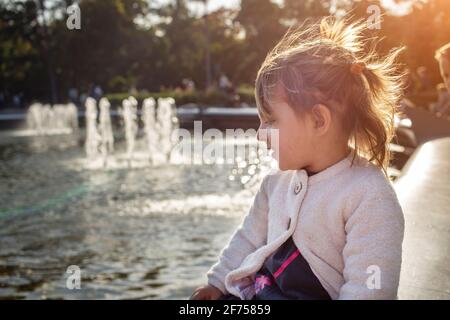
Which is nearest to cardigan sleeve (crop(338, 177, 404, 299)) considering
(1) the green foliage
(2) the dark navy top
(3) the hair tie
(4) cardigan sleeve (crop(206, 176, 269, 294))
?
(2) the dark navy top

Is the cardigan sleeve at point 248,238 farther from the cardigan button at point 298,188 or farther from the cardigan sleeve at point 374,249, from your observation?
the cardigan sleeve at point 374,249

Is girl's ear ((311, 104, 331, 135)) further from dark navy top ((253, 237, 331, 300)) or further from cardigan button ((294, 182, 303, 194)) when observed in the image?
dark navy top ((253, 237, 331, 300))

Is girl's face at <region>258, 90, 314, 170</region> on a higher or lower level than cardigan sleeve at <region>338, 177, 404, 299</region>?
higher

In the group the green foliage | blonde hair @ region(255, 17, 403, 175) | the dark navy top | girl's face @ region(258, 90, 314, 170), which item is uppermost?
the green foliage

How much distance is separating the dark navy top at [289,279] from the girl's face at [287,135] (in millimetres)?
222

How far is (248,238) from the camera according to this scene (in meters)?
2.29

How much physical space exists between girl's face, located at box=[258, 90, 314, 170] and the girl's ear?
0.02m

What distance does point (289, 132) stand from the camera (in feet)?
6.47

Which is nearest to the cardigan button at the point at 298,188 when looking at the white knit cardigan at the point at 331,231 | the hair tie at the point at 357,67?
the white knit cardigan at the point at 331,231

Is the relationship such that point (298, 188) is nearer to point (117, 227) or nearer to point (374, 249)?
point (374, 249)

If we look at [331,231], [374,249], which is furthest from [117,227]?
[374,249]

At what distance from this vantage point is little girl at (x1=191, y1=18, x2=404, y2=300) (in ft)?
6.07

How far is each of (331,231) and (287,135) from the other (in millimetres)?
276
